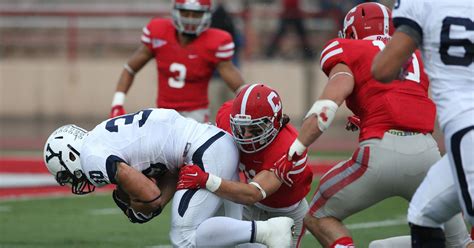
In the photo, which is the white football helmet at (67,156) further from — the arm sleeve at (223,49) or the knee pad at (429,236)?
the arm sleeve at (223,49)

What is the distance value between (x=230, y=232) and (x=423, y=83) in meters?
1.23

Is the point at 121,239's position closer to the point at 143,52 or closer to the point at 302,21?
the point at 143,52

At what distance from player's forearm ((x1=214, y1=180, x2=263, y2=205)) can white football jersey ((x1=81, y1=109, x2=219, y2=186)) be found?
30 centimetres

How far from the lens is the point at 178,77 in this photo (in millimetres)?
8164

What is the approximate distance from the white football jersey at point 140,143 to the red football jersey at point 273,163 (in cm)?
29

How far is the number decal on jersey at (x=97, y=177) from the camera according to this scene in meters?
5.22

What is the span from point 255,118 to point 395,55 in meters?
1.12

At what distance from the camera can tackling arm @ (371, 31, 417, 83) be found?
4.38 meters

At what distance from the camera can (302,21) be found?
1508 centimetres

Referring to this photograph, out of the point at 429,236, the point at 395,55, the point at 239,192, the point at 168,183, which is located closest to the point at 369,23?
the point at 395,55

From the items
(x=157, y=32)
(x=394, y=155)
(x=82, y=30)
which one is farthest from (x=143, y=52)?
(x=82, y=30)

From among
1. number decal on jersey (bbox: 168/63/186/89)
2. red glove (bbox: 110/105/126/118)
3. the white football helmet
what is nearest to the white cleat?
the white football helmet

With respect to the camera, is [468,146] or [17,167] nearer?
[468,146]

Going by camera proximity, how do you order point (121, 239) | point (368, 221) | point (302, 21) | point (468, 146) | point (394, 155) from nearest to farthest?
A: point (468, 146) < point (394, 155) < point (121, 239) < point (368, 221) < point (302, 21)
